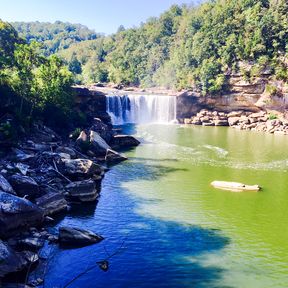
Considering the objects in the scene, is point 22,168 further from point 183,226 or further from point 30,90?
point 30,90

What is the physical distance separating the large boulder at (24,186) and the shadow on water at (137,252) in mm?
2728

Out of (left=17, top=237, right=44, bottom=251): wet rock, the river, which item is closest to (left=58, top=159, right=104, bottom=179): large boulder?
the river

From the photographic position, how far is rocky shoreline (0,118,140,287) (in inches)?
608

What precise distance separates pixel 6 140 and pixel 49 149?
4.06 metres

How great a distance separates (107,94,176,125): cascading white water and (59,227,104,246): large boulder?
40.2m

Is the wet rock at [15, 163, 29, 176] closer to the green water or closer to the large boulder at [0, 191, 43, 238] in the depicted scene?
A: the large boulder at [0, 191, 43, 238]

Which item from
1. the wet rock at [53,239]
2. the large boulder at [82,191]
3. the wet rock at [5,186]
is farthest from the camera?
the large boulder at [82,191]

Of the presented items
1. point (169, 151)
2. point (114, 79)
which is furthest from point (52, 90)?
point (114, 79)

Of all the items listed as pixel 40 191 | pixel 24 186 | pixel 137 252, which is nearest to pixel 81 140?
pixel 40 191

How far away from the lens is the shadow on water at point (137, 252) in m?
14.8

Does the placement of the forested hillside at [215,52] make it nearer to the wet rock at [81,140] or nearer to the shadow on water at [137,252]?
the wet rock at [81,140]

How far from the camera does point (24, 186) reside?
21.4 metres

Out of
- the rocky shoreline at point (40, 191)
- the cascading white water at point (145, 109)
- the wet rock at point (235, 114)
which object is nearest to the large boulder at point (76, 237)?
the rocky shoreline at point (40, 191)

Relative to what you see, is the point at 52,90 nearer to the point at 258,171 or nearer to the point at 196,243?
the point at 258,171
